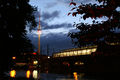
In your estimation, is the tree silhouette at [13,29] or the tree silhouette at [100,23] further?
the tree silhouette at [13,29]

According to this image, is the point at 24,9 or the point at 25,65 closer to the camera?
the point at 24,9

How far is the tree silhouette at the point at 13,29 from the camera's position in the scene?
54.9ft

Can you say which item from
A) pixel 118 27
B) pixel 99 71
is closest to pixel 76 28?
pixel 118 27

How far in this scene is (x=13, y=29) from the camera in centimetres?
1730

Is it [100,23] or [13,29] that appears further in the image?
[13,29]

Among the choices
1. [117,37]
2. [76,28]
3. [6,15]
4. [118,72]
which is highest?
[6,15]

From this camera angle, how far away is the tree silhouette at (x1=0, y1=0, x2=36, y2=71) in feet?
54.9

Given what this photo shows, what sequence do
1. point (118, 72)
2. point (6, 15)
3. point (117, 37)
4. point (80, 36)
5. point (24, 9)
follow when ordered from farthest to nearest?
1. point (118, 72)
2. point (24, 9)
3. point (6, 15)
4. point (80, 36)
5. point (117, 37)

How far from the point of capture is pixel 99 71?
3750cm

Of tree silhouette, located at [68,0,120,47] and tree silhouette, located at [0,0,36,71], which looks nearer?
tree silhouette, located at [68,0,120,47]

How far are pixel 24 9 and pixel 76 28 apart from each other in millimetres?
9981

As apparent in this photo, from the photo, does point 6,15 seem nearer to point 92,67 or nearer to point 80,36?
point 80,36

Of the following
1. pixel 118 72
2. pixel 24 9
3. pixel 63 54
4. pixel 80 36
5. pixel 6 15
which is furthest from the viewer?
pixel 63 54

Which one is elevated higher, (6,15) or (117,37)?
(6,15)
